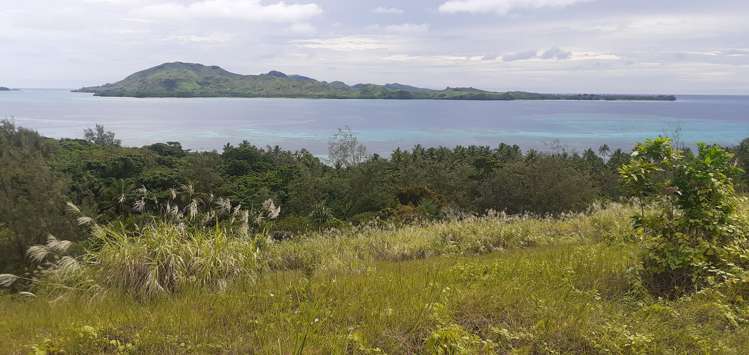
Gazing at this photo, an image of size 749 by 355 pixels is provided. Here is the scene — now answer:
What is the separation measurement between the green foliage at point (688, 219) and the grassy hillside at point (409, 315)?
0.27 m

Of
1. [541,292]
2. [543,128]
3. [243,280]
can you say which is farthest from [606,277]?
[543,128]

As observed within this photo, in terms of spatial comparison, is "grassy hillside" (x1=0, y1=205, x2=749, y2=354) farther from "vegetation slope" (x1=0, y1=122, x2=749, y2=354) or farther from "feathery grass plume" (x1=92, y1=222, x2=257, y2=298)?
"feathery grass plume" (x1=92, y1=222, x2=257, y2=298)

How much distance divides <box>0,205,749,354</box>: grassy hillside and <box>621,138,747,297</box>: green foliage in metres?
0.27

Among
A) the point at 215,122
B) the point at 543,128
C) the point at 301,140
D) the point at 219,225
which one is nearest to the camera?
the point at 219,225

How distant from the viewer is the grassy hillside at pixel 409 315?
3.77 metres

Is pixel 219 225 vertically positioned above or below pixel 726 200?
below

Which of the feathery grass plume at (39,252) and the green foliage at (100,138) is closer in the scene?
the feathery grass plume at (39,252)

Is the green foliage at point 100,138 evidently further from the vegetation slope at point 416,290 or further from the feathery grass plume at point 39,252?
the vegetation slope at point 416,290

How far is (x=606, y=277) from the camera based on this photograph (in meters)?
5.41

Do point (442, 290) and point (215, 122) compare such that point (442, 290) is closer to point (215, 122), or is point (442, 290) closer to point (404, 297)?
point (404, 297)

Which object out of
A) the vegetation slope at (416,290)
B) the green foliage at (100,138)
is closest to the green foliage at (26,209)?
the vegetation slope at (416,290)

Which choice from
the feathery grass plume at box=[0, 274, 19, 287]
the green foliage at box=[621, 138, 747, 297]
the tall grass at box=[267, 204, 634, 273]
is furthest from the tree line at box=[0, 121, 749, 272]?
the green foliage at box=[621, 138, 747, 297]

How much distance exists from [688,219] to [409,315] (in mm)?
2892

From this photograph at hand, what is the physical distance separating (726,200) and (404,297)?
326 cm
